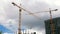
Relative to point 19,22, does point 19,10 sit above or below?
above

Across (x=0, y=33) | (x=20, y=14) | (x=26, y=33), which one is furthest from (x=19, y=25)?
(x=0, y=33)

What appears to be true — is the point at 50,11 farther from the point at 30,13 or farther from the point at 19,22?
the point at 19,22

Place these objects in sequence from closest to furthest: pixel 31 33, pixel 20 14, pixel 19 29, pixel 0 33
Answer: pixel 19 29, pixel 20 14, pixel 31 33, pixel 0 33

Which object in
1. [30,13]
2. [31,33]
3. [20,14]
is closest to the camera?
[20,14]

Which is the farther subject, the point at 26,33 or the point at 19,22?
the point at 26,33

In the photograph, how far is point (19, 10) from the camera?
9075 cm

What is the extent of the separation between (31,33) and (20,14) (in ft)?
157

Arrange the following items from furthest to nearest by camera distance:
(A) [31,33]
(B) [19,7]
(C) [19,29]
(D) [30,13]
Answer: (A) [31,33], (D) [30,13], (B) [19,7], (C) [19,29]

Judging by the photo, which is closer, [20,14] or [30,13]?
[20,14]

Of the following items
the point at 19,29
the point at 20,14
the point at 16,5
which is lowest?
the point at 19,29

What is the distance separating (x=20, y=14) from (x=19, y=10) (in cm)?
332

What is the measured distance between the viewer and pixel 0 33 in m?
153

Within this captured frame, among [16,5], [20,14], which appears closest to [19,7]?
[16,5]

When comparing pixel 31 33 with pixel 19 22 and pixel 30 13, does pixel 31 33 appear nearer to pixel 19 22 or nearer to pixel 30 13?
pixel 30 13
